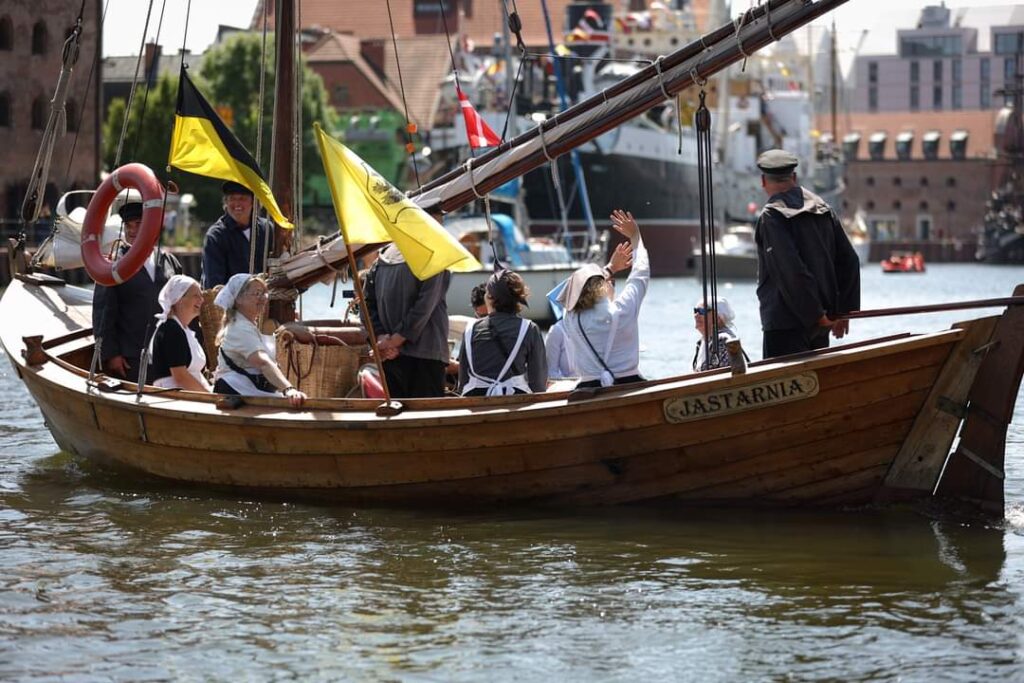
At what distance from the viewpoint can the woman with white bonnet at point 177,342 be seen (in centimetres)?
1106

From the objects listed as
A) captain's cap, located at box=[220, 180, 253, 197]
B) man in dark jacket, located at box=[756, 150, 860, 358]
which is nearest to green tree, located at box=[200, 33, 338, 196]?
captain's cap, located at box=[220, 180, 253, 197]

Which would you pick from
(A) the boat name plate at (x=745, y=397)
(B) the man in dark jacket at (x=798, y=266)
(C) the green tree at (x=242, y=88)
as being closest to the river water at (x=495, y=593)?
(A) the boat name plate at (x=745, y=397)

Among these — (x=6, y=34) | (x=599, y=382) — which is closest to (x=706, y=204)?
(x=599, y=382)

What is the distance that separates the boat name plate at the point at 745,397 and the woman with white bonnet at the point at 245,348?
2.42 m

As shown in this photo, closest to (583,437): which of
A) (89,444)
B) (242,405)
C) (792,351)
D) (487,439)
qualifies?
(487,439)

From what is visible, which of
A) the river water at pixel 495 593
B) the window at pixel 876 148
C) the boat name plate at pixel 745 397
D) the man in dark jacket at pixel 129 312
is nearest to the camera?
the river water at pixel 495 593

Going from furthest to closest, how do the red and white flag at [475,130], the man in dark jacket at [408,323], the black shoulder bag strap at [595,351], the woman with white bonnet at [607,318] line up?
the red and white flag at [475,130]
the man in dark jacket at [408,323]
the black shoulder bag strap at [595,351]
the woman with white bonnet at [607,318]

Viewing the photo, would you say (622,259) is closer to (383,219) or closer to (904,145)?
(383,219)

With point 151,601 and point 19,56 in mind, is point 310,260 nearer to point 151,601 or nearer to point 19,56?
point 151,601

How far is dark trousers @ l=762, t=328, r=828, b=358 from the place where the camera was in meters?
10.3

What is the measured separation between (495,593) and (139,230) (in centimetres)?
431

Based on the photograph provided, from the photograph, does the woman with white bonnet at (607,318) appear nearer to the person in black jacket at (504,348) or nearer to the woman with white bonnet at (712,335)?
the person in black jacket at (504,348)

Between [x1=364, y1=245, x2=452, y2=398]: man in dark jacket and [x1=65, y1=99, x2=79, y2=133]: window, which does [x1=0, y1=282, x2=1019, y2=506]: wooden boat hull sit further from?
[x1=65, y1=99, x2=79, y2=133]: window

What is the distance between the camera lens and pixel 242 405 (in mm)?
10906
